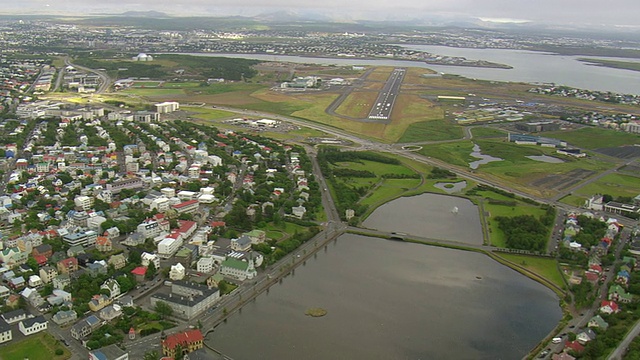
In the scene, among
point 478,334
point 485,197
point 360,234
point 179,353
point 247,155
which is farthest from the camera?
point 247,155

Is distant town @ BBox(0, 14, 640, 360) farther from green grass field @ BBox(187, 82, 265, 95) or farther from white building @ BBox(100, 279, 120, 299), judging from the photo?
green grass field @ BBox(187, 82, 265, 95)

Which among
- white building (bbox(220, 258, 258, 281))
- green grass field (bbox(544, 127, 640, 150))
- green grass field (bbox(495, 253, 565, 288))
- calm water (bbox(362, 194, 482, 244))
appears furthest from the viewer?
green grass field (bbox(544, 127, 640, 150))

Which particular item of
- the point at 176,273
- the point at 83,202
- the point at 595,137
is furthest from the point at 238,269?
the point at 595,137

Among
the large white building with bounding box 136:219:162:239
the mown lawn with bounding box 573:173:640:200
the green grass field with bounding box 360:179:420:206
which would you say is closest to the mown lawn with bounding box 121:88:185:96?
the green grass field with bounding box 360:179:420:206

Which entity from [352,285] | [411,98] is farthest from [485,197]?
[411,98]

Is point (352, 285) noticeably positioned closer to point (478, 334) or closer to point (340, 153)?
point (478, 334)

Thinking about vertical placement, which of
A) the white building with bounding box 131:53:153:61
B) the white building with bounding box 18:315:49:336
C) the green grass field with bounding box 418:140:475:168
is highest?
the white building with bounding box 131:53:153:61

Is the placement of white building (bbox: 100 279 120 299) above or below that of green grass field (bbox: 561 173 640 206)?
below

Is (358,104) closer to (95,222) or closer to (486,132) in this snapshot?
(486,132)
